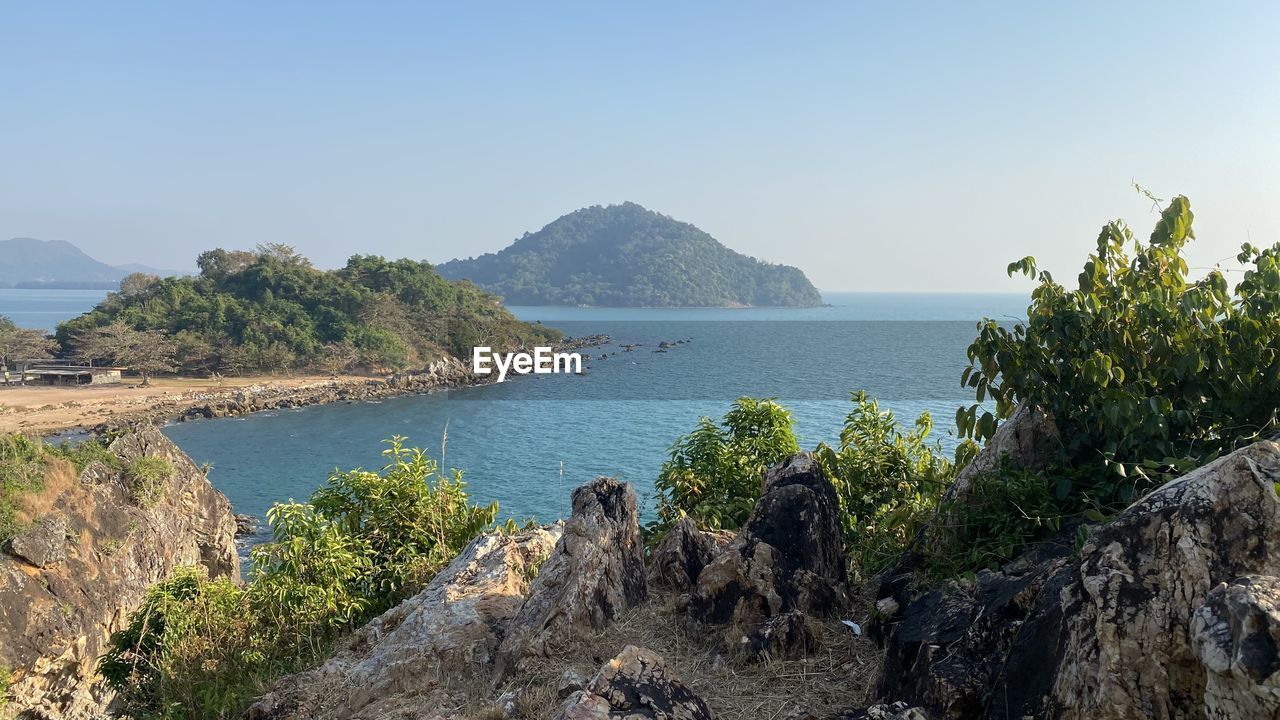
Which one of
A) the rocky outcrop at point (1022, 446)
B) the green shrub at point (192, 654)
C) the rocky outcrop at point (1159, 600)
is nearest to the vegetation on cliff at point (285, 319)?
the green shrub at point (192, 654)

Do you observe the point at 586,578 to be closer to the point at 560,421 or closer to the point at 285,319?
the point at 560,421

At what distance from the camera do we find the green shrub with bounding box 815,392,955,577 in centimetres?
704

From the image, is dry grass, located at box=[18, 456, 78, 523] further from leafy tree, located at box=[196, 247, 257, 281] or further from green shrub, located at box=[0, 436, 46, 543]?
leafy tree, located at box=[196, 247, 257, 281]

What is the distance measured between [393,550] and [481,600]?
2269 millimetres

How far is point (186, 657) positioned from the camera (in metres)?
7.17

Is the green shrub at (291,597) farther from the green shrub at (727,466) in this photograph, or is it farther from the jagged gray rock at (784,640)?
the jagged gray rock at (784,640)

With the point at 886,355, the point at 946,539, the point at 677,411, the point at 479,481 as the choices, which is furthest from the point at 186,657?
the point at 886,355

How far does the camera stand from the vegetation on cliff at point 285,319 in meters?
65.0

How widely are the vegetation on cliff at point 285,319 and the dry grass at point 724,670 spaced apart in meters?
Result: 66.3

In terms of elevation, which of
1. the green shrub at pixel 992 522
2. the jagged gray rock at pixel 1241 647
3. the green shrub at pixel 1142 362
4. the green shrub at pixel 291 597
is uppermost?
the green shrub at pixel 1142 362

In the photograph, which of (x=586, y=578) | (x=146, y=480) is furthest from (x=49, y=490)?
(x=586, y=578)

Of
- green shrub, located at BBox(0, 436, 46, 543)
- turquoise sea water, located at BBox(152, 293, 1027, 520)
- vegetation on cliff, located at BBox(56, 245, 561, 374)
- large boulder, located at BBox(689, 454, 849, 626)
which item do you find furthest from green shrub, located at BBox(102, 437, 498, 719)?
vegetation on cliff, located at BBox(56, 245, 561, 374)

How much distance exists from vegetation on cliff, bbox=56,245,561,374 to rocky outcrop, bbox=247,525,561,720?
212 feet

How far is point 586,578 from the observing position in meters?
5.93
